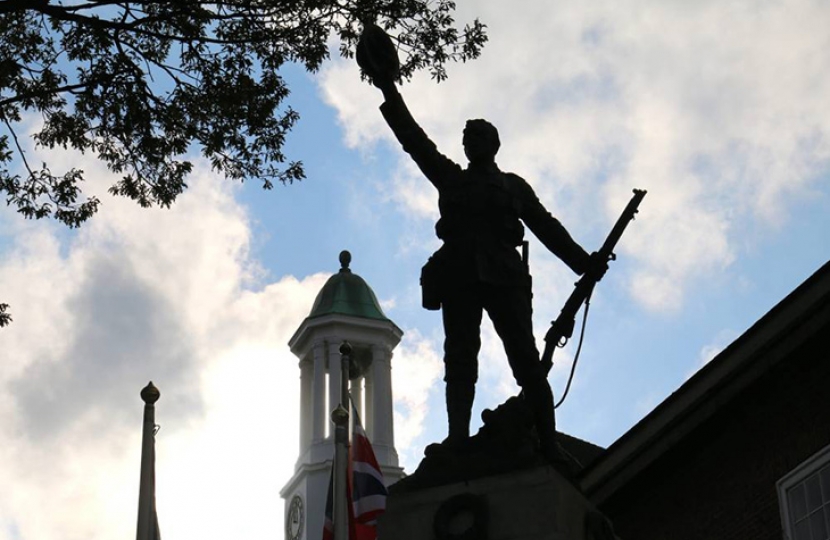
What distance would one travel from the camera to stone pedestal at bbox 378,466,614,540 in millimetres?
9367

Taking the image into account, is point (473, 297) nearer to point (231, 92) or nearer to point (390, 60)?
point (390, 60)

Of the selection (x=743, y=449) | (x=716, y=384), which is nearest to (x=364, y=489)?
(x=716, y=384)

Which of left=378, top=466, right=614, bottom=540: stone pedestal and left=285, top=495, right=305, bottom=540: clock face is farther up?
left=285, top=495, right=305, bottom=540: clock face

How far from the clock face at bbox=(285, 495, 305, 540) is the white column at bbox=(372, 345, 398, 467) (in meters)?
3.17

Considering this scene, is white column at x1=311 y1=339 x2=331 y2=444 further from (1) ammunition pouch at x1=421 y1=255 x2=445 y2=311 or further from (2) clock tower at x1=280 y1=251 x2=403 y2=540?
(1) ammunition pouch at x1=421 y1=255 x2=445 y2=311

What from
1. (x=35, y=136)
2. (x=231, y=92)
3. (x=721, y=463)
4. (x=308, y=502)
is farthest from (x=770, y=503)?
(x=308, y=502)

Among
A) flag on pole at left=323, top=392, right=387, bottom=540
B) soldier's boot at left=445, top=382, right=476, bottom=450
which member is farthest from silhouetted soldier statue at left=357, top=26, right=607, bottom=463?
flag on pole at left=323, top=392, right=387, bottom=540

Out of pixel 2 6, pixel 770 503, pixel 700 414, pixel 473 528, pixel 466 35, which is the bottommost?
pixel 473 528

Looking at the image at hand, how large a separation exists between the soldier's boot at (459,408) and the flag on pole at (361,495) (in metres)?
7.62

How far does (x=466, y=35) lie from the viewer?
16125 millimetres

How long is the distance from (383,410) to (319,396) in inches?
90.9

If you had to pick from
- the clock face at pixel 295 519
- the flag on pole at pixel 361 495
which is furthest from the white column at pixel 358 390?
the flag on pole at pixel 361 495

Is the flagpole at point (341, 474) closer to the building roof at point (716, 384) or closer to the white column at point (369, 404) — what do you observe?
the building roof at point (716, 384)

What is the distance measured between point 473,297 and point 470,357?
15.7 inches
